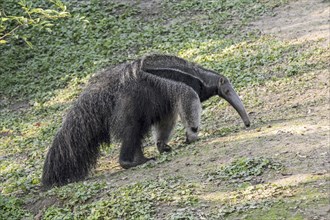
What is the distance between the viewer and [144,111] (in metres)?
8.21

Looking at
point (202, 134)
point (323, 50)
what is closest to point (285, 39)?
point (323, 50)

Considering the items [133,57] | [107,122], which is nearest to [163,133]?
[107,122]

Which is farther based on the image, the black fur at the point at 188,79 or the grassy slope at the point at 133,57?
the black fur at the point at 188,79

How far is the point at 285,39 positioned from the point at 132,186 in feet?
23.7

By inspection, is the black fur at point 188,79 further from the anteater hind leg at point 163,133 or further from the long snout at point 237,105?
the anteater hind leg at point 163,133

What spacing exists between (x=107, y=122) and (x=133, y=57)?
5.98 meters

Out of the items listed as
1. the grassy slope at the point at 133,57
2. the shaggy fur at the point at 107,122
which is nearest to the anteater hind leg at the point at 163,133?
the grassy slope at the point at 133,57

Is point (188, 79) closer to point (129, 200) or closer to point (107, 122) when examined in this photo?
point (107, 122)

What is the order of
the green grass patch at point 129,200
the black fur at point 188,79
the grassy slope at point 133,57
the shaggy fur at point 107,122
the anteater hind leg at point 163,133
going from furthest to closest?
the anteater hind leg at point 163,133 → the black fur at point 188,79 → the shaggy fur at point 107,122 → the grassy slope at point 133,57 → the green grass patch at point 129,200

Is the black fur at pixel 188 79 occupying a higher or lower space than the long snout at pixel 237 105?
higher

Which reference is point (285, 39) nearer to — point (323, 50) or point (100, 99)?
point (323, 50)

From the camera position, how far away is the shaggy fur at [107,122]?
320 inches

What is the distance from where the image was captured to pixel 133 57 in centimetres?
1406

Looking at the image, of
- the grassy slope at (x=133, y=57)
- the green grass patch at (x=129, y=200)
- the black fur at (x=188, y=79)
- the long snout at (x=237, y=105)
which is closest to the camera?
the green grass patch at (x=129, y=200)
